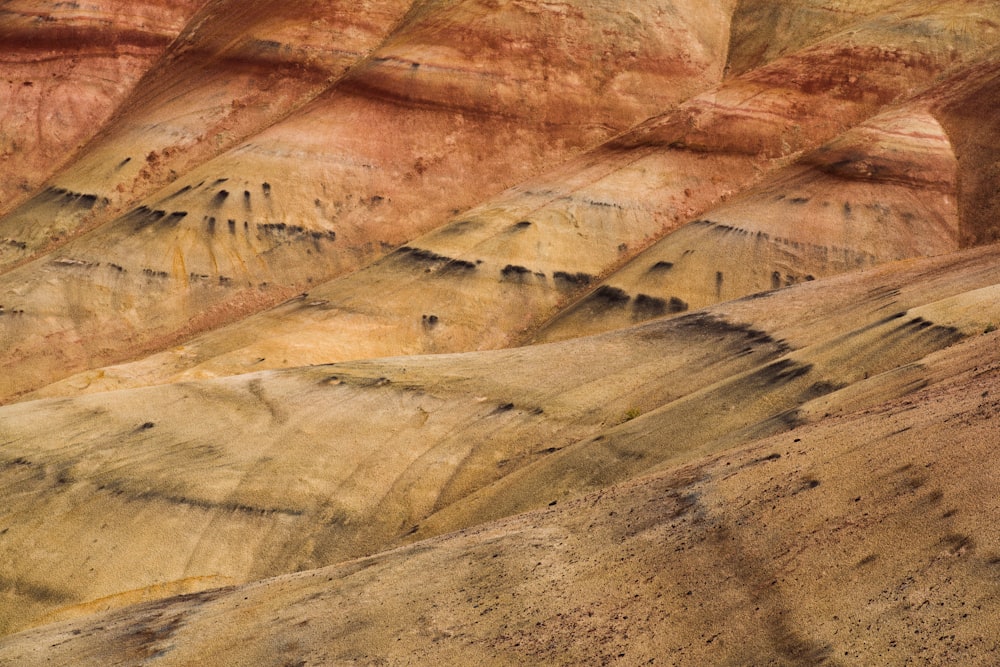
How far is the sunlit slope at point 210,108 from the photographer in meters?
39.7

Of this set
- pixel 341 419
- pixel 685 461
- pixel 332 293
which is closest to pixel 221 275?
pixel 332 293

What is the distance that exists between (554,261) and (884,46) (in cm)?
1272

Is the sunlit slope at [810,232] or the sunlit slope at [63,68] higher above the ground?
the sunlit slope at [63,68]

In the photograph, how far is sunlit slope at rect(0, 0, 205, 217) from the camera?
44469mm

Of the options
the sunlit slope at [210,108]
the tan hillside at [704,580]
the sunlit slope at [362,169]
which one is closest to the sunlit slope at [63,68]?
the sunlit slope at [210,108]

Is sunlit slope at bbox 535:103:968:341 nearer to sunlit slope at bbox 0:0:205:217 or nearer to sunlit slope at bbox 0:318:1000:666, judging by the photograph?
sunlit slope at bbox 0:318:1000:666

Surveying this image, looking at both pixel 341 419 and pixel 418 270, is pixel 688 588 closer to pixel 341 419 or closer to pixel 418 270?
pixel 341 419

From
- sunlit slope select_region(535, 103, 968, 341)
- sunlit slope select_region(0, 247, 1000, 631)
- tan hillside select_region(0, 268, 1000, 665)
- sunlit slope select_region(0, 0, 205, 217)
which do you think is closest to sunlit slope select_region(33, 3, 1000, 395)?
sunlit slope select_region(535, 103, 968, 341)

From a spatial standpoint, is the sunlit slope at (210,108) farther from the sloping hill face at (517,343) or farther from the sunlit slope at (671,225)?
the sunlit slope at (671,225)

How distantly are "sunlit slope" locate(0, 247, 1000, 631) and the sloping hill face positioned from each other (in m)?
0.08

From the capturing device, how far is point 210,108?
41.0 m

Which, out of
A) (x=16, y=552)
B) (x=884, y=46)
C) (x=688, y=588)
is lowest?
(x=16, y=552)

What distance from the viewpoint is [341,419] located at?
20.3 m

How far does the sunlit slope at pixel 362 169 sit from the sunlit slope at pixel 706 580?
23.1 metres
